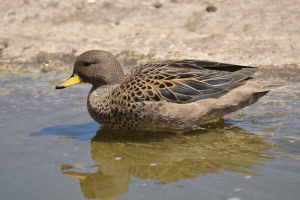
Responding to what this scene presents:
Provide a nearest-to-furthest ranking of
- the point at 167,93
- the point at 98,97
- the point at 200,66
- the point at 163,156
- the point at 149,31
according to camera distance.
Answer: the point at 163,156, the point at 167,93, the point at 98,97, the point at 200,66, the point at 149,31

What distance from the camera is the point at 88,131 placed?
4707mm

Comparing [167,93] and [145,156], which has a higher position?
[167,93]

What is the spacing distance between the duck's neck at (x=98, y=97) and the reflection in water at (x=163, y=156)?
0.94 ft

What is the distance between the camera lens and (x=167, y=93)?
4.39 metres

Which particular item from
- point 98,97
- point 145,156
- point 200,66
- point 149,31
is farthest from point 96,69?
point 149,31

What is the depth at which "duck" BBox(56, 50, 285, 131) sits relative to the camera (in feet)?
14.4

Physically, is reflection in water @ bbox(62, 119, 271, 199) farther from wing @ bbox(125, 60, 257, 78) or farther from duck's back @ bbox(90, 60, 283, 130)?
wing @ bbox(125, 60, 257, 78)

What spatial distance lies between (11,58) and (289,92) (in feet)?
18.3

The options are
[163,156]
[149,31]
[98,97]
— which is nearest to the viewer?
[163,156]

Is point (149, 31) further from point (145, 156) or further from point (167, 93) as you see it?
point (145, 156)

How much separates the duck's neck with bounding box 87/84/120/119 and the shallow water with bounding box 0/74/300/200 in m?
0.27

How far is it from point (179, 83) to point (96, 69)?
1135 millimetres

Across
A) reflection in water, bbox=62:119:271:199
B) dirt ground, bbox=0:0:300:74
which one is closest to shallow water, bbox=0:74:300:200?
reflection in water, bbox=62:119:271:199

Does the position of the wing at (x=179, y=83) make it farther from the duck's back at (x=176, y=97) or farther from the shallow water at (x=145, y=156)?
the shallow water at (x=145, y=156)
